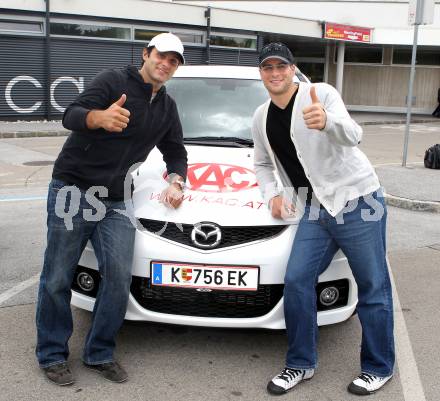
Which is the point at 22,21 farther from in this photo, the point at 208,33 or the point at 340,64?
the point at 340,64

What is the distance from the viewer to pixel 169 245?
3148mm

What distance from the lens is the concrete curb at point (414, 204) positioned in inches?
307

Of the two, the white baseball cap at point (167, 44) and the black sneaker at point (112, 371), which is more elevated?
the white baseball cap at point (167, 44)

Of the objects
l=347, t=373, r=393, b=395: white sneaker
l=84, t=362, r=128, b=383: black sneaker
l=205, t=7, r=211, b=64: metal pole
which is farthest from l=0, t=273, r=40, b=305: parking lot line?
l=205, t=7, r=211, b=64: metal pole

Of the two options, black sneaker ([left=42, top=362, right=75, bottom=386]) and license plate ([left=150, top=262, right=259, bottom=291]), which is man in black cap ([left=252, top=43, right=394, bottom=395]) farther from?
black sneaker ([left=42, top=362, right=75, bottom=386])

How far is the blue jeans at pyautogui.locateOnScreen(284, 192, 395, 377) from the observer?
3.02 metres

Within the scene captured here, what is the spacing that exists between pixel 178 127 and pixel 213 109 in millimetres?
1087

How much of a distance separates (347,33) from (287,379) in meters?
25.0

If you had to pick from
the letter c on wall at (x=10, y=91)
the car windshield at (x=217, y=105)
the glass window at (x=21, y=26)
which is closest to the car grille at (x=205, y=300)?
the car windshield at (x=217, y=105)

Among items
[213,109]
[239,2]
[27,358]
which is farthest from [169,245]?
[239,2]

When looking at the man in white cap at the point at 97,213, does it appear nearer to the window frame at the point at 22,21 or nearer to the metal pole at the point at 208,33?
the window frame at the point at 22,21

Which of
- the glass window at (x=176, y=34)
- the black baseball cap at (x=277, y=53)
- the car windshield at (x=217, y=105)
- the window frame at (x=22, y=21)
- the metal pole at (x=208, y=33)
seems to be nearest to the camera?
the black baseball cap at (x=277, y=53)

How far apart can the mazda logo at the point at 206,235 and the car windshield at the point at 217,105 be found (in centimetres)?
131

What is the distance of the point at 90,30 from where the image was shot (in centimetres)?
1872
